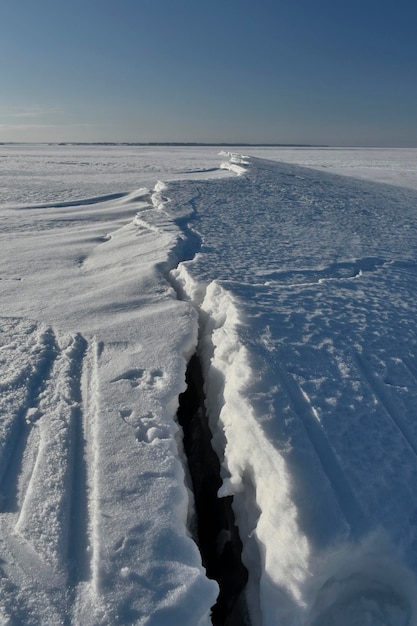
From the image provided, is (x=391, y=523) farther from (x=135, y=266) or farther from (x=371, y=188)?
(x=371, y=188)

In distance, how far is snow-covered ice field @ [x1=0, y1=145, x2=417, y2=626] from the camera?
6.52ft

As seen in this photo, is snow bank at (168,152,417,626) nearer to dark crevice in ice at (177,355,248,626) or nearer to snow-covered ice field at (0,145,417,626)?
snow-covered ice field at (0,145,417,626)

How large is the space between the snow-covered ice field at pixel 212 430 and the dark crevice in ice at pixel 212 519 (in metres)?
0.05

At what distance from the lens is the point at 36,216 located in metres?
7.30

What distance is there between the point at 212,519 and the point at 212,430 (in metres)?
0.59

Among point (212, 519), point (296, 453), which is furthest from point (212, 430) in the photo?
point (296, 453)

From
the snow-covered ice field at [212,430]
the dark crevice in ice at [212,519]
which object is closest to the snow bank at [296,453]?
the snow-covered ice field at [212,430]

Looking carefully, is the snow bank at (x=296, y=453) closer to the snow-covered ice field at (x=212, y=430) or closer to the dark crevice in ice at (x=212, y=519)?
the snow-covered ice field at (x=212, y=430)

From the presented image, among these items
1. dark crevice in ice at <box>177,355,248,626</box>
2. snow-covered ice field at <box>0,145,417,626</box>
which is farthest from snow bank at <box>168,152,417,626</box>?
dark crevice in ice at <box>177,355,248,626</box>

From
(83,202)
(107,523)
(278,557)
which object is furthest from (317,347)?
(83,202)

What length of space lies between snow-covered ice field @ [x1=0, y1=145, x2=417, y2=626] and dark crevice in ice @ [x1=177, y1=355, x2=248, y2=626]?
0.18ft

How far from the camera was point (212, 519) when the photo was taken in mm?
2785

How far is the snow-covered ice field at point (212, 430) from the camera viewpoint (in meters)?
1.99

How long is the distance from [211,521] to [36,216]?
19.6 ft
